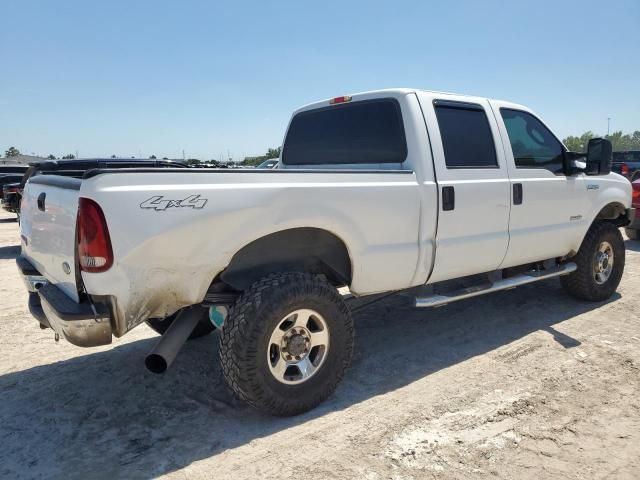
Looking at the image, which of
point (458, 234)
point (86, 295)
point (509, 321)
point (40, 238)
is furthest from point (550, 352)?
point (40, 238)

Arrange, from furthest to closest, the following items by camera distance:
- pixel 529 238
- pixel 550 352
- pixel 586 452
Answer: pixel 529 238 < pixel 550 352 < pixel 586 452

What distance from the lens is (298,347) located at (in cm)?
304

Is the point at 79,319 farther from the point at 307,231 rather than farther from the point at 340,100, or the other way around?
the point at 340,100

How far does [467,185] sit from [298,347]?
1.86 meters

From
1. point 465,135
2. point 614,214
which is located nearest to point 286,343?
point 465,135

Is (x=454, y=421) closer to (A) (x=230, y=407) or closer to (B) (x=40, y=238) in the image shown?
(A) (x=230, y=407)

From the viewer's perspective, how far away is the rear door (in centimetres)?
370

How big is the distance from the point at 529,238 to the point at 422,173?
1.49 m

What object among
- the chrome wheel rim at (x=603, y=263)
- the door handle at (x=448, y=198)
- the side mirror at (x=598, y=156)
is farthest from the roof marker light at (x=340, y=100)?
the chrome wheel rim at (x=603, y=263)

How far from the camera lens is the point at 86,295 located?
2.66 meters

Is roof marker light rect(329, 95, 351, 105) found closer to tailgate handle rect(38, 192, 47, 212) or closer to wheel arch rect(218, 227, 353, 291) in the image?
wheel arch rect(218, 227, 353, 291)

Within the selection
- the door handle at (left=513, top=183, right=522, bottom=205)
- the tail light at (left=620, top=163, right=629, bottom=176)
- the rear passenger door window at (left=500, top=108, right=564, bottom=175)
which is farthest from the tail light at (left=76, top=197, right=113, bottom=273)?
the tail light at (left=620, top=163, right=629, bottom=176)

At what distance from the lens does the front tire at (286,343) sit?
281 cm

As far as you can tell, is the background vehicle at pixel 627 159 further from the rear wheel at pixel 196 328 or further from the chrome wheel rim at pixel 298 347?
the chrome wheel rim at pixel 298 347
